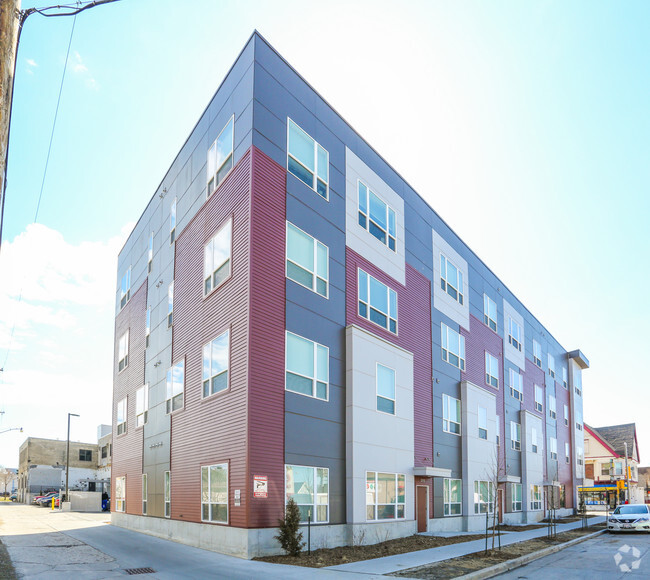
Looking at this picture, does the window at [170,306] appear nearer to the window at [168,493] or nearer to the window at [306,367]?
the window at [168,493]

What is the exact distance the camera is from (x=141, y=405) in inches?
1117

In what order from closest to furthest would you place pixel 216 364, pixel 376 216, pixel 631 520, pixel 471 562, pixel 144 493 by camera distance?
pixel 471 562 → pixel 216 364 → pixel 376 216 → pixel 144 493 → pixel 631 520

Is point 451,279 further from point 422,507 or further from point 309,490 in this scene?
point 309,490

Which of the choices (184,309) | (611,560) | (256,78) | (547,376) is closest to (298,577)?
(611,560)

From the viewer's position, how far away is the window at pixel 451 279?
1206 inches

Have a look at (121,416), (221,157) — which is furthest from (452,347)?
(121,416)

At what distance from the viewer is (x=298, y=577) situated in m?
13.4

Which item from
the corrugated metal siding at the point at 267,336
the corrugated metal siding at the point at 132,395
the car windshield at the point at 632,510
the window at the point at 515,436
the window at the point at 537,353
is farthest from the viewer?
the window at the point at 537,353

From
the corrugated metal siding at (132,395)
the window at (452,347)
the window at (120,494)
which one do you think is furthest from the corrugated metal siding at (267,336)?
the window at (120,494)

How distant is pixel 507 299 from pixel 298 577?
31.0m

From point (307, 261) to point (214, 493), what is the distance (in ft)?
26.2

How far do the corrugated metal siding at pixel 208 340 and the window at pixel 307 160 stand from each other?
2061 millimetres

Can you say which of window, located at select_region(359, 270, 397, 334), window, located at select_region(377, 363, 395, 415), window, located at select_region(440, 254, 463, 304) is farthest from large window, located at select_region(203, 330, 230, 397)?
window, located at select_region(440, 254, 463, 304)

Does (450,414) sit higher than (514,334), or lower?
lower
